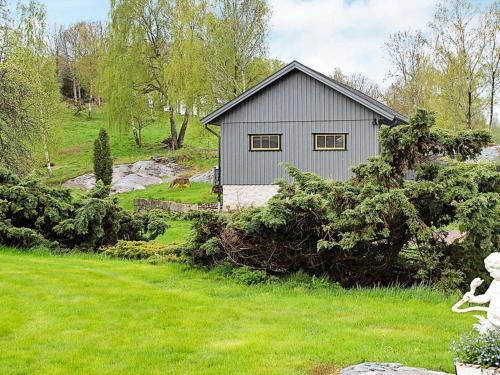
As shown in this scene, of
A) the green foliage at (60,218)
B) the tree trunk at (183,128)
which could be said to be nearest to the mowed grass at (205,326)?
the green foliage at (60,218)

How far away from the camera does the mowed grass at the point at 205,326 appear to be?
5.24m

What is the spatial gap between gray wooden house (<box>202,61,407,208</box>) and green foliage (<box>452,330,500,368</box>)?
1787cm

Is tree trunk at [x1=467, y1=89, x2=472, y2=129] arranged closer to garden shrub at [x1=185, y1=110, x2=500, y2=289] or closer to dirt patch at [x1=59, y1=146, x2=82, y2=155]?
garden shrub at [x1=185, y1=110, x2=500, y2=289]

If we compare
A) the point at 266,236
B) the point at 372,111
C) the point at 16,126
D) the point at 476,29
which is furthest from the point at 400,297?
the point at 476,29

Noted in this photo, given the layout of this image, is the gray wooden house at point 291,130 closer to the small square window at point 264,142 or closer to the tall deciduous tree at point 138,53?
the small square window at point 264,142

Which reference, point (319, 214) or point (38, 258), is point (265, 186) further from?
point (319, 214)

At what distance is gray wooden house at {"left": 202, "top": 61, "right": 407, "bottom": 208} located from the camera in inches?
870

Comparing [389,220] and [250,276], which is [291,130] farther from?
[389,220]

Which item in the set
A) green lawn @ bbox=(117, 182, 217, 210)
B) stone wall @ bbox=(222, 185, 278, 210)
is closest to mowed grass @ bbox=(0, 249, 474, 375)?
stone wall @ bbox=(222, 185, 278, 210)

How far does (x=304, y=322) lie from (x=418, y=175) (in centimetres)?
348

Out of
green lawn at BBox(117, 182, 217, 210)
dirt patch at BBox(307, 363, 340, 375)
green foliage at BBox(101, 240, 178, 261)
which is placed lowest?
dirt patch at BBox(307, 363, 340, 375)

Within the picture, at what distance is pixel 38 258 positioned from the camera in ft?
38.4

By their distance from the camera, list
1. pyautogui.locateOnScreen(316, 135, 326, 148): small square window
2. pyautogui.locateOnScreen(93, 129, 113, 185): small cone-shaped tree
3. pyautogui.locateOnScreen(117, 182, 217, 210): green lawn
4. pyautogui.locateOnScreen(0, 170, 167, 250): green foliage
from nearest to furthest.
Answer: pyautogui.locateOnScreen(0, 170, 167, 250): green foliage, pyautogui.locateOnScreen(316, 135, 326, 148): small square window, pyautogui.locateOnScreen(117, 182, 217, 210): green lawn, pyautogui.locateOnScreen(93, 129, 113, 185): small cone-shaped tree

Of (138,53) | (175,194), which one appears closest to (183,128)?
(138,53)
